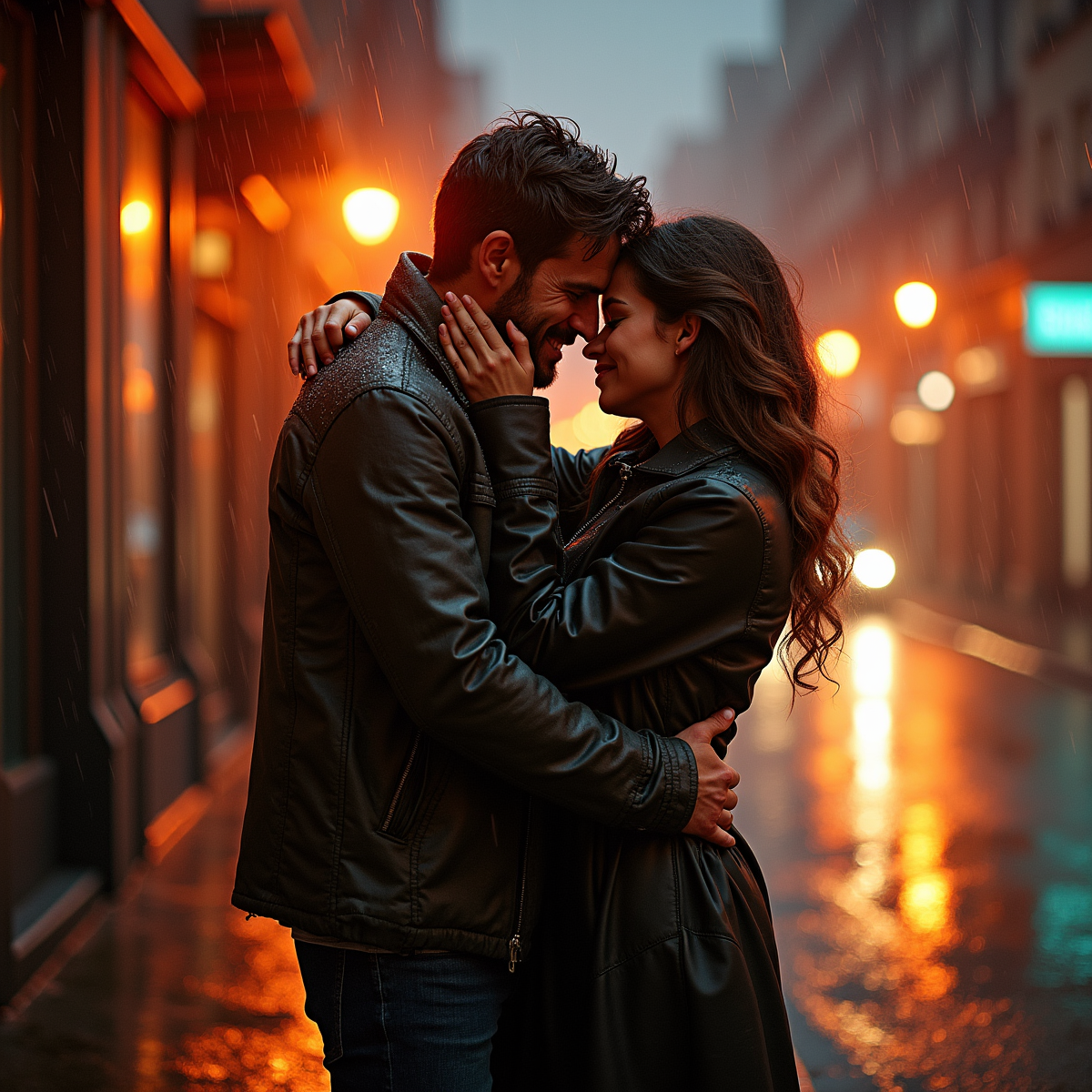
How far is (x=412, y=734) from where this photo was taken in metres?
1.99

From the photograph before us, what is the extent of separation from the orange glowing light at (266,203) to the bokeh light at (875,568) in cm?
1109

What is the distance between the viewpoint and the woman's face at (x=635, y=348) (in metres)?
2.41

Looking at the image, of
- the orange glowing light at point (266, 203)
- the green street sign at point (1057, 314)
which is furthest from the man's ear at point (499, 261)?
the green street sign at point (1057, 314)

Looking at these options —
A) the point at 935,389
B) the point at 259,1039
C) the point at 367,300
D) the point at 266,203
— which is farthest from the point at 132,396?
the point at 935,389

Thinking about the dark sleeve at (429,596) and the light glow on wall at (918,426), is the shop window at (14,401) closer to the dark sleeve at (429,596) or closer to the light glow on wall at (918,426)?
the dark sleeve at (429,596)

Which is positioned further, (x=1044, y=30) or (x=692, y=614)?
(x=1044, y=30)

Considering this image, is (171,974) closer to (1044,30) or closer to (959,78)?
(1044,30)

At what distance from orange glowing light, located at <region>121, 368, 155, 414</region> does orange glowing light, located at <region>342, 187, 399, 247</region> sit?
3186 millimetres

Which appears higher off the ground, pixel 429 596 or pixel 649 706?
pixel 429 596

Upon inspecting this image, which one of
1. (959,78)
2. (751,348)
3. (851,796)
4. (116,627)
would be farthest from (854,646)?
(959,78)

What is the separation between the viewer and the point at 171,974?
461 cm

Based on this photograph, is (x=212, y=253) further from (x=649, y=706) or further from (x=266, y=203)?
(x=649, y=706)

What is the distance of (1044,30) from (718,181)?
9054cm

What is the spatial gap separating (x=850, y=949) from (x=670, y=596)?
3514 mm
